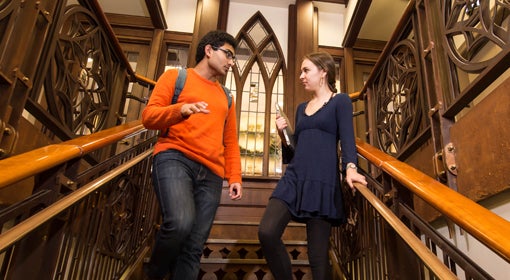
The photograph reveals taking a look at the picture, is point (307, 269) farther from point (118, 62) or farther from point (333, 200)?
point (118, 62)

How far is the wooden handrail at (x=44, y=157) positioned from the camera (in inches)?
43.2

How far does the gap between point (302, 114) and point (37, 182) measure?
1.39 metres

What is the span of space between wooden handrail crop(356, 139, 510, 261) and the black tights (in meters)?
0.47

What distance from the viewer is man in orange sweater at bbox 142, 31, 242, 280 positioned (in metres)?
1.61

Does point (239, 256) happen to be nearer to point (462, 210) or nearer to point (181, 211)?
point (181, 211)

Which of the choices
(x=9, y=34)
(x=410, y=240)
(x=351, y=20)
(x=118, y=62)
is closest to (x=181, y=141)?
(x=9, y=34)

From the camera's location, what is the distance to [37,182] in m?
1.38

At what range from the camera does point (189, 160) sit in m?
1.77

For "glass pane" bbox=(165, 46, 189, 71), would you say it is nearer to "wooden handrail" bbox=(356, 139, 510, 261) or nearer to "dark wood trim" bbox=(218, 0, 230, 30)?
"dark wood trim" bbox=(218, 0, 230, 30)

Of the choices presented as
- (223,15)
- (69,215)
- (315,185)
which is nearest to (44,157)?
(69,215)

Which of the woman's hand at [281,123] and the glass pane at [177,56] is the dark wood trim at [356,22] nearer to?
the glass pane at [177,56]

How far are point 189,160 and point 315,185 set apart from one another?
64cm

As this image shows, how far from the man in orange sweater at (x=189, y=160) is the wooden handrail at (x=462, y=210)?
2.79 feet

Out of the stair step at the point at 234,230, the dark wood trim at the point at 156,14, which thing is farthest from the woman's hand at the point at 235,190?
the dark wood trim at the point at 156,14
